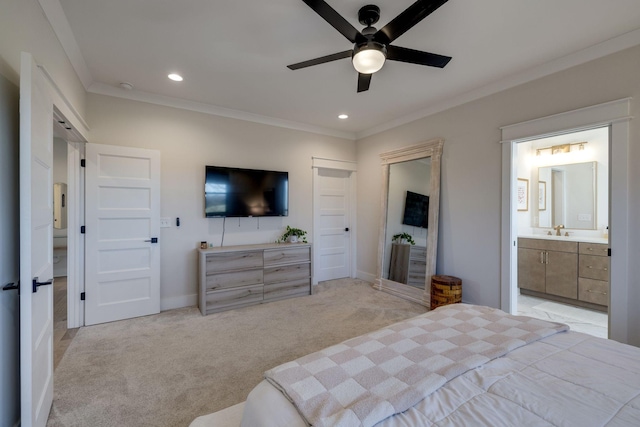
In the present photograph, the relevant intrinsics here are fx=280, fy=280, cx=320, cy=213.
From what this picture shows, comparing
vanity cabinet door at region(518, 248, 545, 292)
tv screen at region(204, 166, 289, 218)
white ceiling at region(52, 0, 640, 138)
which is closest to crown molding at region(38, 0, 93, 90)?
white ceiling at region(52, 0, 640, 138)

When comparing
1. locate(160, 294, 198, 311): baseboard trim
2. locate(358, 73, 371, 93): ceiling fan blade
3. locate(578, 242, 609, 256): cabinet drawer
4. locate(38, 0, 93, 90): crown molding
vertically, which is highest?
locate(38, 0, 93, 90): crown molding

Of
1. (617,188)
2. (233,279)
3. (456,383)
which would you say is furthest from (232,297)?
(617,188)

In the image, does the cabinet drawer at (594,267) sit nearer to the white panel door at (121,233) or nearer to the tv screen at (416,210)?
the tv screen at (416,210)

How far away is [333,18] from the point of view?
66.6 inches

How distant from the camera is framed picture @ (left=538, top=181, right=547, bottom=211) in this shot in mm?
4645

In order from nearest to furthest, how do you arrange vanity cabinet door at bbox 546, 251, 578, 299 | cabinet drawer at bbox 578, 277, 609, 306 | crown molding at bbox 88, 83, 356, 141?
crown molding at bbox 88, 83, 356, 141
cabinet drawer at bbox 578, 277, 609, 306
vanity cabinet door at bbox 546, 251, 578, 299

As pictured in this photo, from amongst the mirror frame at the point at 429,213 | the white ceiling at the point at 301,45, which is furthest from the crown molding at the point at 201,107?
the mirror frame at the point at 429,213

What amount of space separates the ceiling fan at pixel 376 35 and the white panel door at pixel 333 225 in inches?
119

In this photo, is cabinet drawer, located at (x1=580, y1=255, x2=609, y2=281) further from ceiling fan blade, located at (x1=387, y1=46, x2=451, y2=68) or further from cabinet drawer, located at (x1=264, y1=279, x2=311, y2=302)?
cabinet drawer, located at (x1=264, y1=279, x2=311, y2=302)

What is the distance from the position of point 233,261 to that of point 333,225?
209 centimetres

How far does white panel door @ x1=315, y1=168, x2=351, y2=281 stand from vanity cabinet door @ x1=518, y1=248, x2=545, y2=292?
280cm

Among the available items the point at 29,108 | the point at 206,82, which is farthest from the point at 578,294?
the point at 29,108

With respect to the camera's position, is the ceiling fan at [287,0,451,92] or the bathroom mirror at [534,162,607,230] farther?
the bathroom mirror at [534,162,607,230]

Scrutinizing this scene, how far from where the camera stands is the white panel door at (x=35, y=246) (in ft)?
4.57
